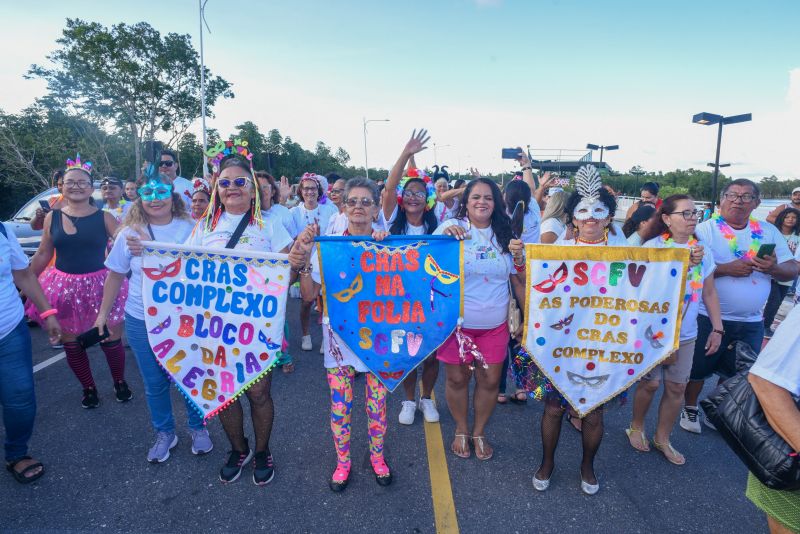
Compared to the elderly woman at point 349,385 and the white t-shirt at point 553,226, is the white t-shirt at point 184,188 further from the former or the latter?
the white t-shirt at point 553,226

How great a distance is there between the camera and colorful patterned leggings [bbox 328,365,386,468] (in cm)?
289

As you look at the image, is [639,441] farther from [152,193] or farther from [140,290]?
[152,193]

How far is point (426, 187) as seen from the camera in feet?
13.4

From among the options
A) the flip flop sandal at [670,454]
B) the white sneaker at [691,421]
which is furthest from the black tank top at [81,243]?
the white sneaker at [691,421]

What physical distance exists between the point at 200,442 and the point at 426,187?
2.90m

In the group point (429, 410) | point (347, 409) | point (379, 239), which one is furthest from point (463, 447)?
point (379, 239)

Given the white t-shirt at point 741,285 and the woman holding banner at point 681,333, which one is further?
the white t-shirt at point 741,285

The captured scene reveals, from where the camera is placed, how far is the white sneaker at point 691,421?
375cm

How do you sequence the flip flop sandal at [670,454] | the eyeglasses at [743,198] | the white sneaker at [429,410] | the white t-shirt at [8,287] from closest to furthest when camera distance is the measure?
the white t-shirt at [8,287] → the flip flop sandal at [670,454] → the eyeglasses at [743,198] → the white sneaker at [429,410]

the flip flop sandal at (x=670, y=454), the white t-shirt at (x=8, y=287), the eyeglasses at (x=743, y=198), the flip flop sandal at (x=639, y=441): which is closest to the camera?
the white t-shirt at (x=8, y=287)

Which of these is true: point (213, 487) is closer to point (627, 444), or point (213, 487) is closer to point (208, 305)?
point (208, 305)

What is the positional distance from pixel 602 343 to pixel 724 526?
1.28 m

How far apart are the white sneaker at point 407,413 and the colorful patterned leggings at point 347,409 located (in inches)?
31.7

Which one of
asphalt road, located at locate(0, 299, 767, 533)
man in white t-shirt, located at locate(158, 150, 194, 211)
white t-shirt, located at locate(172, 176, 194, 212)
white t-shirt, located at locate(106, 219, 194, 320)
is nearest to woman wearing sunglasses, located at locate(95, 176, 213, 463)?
white t-shirt, located at locate(106, 219, 194, 320)
